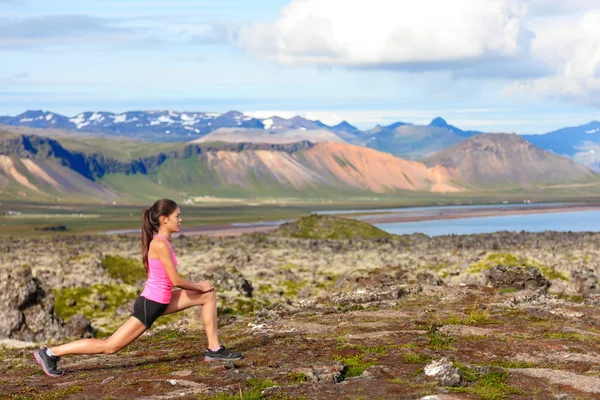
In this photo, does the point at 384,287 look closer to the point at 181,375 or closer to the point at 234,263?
the point at 181,375

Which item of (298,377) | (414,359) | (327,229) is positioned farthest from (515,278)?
(327,229)

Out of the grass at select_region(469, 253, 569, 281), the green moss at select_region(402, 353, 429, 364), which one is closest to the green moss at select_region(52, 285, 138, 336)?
the grass at select_region(469, 253, 569, 281)

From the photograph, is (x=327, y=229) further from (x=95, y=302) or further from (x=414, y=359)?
(x=414, y=359)

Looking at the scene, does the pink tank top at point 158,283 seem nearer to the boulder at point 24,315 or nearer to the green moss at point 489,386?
the green moss at point 489,386

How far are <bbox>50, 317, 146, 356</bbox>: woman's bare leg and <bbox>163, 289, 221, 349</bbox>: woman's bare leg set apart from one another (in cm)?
64

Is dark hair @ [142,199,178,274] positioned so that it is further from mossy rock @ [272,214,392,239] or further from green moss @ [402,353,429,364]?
mossy rock @ [272,214,392,239]

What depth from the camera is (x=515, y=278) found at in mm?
34469

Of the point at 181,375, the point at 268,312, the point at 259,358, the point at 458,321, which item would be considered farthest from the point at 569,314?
the point at 181,375

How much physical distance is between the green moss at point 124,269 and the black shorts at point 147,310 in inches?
1571

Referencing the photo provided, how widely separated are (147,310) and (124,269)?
146 ft

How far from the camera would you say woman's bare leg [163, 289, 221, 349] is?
16.9 metres

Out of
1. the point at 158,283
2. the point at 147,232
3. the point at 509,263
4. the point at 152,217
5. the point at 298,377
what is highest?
the point at 152,217

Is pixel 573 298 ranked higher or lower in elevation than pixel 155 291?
lower

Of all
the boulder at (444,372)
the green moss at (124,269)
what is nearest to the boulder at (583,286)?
the boulder at (444,372)
